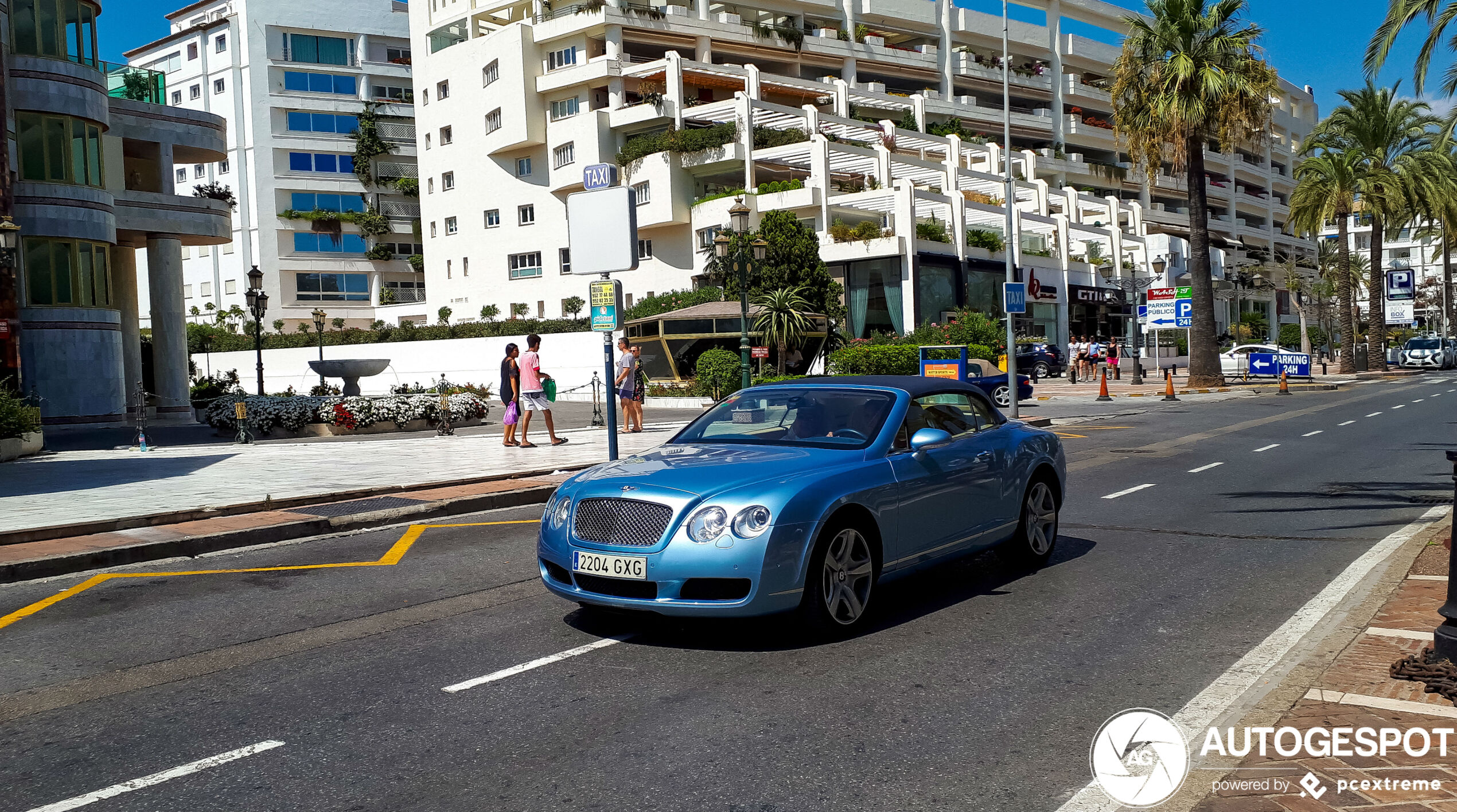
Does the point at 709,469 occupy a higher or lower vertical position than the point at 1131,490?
higher

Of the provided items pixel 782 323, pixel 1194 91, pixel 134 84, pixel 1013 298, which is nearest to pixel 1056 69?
pixel 1194 91

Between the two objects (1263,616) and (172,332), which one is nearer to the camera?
(1263,616)

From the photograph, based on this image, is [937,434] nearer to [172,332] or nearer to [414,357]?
[172,332]

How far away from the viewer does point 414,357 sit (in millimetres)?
49344

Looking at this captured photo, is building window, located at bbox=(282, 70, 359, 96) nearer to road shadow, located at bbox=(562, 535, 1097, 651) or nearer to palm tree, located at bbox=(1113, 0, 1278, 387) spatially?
palm tree, located at bbox=(1113, 0, 1278, 387)

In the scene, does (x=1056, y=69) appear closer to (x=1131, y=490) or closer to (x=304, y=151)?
(x=304, y=151)

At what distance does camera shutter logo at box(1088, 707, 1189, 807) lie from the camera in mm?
4156

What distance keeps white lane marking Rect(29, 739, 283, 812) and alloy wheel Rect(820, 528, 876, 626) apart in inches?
115

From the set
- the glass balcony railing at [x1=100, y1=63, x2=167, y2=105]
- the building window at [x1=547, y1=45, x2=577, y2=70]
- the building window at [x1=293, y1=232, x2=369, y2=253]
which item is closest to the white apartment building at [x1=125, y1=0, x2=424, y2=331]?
the building window at [x1=293, y1=232, x2=369, y2=253]

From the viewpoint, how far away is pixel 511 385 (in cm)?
2006

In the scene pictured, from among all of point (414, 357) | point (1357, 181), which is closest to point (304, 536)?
point (414, 357)

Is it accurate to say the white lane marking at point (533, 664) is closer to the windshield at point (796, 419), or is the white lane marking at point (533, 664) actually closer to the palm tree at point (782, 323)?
the windshield at point (796, 419)

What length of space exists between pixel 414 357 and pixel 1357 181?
1579 inches

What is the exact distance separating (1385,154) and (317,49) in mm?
57251
